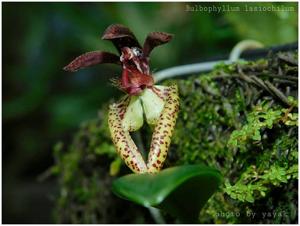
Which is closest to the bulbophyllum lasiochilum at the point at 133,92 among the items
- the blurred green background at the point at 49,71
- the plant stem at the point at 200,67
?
the plant stem at the point at 200,67

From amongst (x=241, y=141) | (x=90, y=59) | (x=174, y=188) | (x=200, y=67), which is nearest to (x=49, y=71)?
(x=200, y=67)

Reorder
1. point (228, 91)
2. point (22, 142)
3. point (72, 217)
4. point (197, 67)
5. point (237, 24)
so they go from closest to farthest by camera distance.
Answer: point (228, 91) < point (197, 67) < point (72, 217) < point (237, 24) < point (22, 142)

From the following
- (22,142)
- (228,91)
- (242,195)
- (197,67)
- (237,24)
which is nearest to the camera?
(242,195)

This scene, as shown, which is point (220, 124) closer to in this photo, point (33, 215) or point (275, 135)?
point (275, 135)

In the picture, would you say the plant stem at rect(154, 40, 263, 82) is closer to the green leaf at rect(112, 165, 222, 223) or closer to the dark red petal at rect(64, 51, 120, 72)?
the dark red petal at rect(64, 51, 120, 72)

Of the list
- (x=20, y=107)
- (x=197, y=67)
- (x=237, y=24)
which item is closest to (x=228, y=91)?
(x=197, y=67)

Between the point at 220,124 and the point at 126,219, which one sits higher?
the point at 220,124

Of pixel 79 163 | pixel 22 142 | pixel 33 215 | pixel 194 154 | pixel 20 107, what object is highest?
pixel 194 154

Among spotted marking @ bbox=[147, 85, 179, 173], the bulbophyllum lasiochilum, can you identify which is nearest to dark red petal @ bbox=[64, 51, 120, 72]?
the bulbophyllum lasiochilum

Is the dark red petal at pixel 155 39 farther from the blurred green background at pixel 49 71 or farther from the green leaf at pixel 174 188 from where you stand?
the blurred green background at pixel 49 71
